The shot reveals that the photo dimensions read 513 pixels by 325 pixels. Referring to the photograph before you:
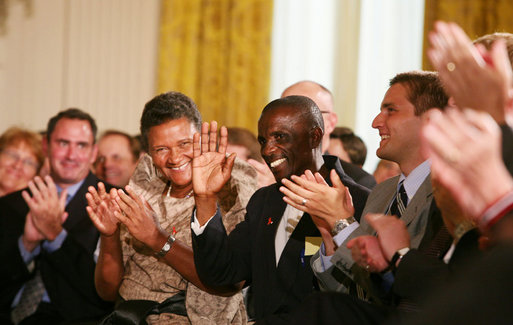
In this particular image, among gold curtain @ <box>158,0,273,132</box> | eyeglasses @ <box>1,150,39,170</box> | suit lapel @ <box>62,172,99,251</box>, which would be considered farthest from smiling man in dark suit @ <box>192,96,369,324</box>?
gold curtain @ <box>158,0,273,132</box>

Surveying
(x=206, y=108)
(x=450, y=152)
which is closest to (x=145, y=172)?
(x=450, y=152)

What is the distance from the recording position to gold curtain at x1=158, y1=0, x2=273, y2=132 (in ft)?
18.6

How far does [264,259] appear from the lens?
7.41 feet

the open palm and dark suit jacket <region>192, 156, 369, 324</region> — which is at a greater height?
the open palm

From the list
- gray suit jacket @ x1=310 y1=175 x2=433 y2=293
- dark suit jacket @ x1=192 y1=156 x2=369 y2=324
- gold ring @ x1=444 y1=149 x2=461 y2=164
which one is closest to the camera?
gold ring @ x1=444 y1=149 x2=461 y2=164

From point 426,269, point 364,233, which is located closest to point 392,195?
point 364,233

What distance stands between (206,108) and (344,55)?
4.28 ft

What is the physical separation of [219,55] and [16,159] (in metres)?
2.52

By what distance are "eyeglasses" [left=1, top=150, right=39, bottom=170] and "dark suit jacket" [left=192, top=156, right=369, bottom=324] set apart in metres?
1.81

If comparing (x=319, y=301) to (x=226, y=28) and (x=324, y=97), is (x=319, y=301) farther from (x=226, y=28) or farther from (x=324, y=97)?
(x=226, y=28)

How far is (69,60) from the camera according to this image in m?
5.81

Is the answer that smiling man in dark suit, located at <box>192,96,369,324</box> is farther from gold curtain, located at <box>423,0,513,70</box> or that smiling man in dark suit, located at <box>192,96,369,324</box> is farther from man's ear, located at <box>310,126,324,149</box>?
gold curtain, located at <box>423,0,513,70</box>

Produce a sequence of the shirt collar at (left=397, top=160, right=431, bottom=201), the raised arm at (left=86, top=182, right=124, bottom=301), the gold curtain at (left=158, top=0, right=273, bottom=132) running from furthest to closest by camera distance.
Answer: the gold curtain at (left=158, top=0, right=273, bottom=132) → the raised arm at (left=86, top=182, right=124, bottom=301) → the shirt collar at (left=397, top=160, right=431, bottom=201)

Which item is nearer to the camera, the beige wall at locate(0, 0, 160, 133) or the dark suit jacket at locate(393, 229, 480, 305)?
the dark suit jacket at locate(393, 229, 480, 305)
